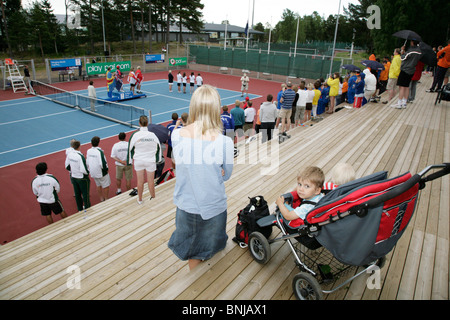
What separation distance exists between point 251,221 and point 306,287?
101 centimetres

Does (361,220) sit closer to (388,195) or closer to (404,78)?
(388,195)

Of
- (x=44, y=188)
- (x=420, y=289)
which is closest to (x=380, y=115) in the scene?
(x=420, y=289)

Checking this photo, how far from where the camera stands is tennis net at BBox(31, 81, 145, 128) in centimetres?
1494

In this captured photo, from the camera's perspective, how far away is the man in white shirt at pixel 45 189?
5.96m

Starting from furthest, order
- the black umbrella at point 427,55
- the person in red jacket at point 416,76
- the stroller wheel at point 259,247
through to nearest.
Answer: the person in red jacket at point 416,76 → the black umbrella at point 427,55 → the stroller wheel at point 259,247

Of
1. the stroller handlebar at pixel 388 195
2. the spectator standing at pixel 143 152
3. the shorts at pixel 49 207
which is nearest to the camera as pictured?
the stroller handlebar at pixel 388 195

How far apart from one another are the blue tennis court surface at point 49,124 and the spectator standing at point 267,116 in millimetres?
7831

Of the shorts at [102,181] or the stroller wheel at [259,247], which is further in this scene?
the shorts at [102,181]

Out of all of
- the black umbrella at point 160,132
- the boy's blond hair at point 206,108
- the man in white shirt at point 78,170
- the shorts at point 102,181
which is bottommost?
the shorts at point 102,181

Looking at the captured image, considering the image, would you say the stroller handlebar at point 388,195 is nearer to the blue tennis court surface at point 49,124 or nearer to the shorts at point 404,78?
the shorts at point 404,78

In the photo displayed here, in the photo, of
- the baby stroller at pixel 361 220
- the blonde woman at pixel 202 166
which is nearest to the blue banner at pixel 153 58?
the blonde woman at pixel 202 166

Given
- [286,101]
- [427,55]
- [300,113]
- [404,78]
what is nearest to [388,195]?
[286,101]

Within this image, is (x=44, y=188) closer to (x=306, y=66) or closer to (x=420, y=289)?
(x=420, y=289)

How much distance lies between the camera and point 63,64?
80.7ft
